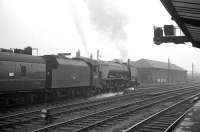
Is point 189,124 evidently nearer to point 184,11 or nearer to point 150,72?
point 184,11

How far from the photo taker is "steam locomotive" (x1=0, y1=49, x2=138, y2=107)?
49.5 ft

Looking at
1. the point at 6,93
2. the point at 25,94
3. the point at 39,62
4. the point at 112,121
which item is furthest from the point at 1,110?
the point at 112,121

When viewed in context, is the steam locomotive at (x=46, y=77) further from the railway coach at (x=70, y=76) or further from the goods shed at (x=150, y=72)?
the goods shed at (x=150, y=72)

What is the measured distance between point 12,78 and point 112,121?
20.7ft

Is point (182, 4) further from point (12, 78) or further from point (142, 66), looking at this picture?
point (142, 66)

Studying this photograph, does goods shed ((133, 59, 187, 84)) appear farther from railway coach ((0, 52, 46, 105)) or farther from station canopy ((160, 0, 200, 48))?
station canopy ((160, 0, 200, 48))

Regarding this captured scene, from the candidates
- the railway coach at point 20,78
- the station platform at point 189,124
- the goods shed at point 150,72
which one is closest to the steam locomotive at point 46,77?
the railway coach at point 20,78

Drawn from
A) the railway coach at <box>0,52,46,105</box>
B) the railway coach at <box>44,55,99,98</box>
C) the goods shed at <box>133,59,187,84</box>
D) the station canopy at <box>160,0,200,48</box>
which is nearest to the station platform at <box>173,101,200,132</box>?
the station canopy at <box>160,0,200,48</box>

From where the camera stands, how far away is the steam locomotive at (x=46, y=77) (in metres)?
15.1

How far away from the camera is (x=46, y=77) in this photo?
18.8 m

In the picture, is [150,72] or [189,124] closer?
[189,124]

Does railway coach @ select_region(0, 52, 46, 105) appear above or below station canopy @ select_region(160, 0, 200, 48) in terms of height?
below

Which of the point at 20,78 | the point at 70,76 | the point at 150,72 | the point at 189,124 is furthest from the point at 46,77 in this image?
the point at 150,72

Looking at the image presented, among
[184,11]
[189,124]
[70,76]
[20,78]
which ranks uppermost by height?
[184,11]
